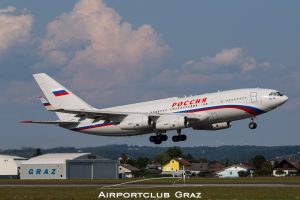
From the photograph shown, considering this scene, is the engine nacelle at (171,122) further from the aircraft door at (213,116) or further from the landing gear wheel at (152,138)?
the landing gear wheel at (152,138)

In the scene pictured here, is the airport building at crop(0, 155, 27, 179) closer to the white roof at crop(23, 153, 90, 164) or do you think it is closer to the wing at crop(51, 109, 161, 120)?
the white roof at crop(23, 153, 90, 164)

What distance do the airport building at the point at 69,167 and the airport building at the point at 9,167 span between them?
860 cm

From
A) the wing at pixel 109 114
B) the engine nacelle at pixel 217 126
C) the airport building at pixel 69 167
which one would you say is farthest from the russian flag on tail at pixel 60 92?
the airport building at pixel 69 167

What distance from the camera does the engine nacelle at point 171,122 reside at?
3472 inches

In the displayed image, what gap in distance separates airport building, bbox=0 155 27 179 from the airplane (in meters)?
65.6

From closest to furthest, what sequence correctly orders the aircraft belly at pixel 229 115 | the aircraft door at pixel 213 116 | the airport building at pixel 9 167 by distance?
1. the aircraft belly at pixel 229 115
2. the aircraft door at pixel 213 116
3. the airport building at pixel 9 167

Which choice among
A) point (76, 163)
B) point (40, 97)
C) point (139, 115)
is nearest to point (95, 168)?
point (76, 163)

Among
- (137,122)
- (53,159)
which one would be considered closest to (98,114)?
(137,122)

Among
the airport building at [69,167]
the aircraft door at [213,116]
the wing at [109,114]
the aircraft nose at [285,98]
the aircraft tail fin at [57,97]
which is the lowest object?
the airport building at [69,167]

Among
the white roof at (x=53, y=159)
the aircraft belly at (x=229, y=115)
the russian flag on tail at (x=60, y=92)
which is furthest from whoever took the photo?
the white roof at (x=53, y=159)

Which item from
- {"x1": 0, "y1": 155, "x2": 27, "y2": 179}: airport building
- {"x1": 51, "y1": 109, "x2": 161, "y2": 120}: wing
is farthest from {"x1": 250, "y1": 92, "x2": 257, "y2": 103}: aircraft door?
{"x1": 0, "y1": 155, "x2": 27, "y2": 179}: airport building

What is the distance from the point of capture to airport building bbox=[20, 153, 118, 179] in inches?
6009

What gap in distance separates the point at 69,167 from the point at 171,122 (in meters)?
70.3

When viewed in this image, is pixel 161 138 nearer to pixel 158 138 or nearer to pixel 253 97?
pixel 158 138
